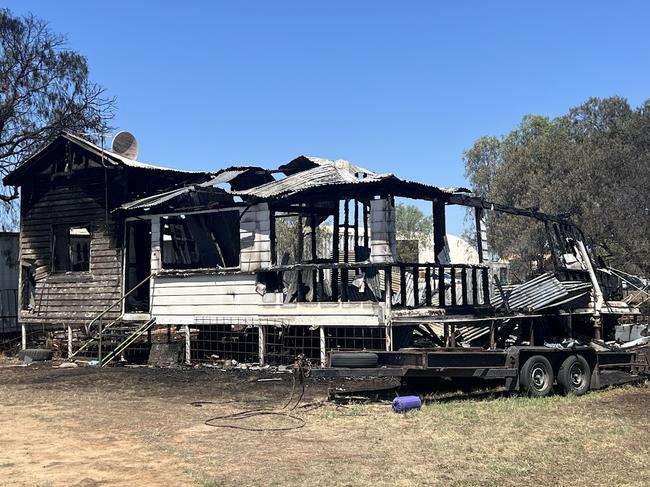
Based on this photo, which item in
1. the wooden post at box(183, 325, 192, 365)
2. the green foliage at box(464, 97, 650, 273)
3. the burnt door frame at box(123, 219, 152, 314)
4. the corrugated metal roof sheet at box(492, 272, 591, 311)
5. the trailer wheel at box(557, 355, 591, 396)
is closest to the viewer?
the trailer wheel at box(557, 355, 591, 396)

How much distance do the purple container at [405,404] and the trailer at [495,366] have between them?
520mm

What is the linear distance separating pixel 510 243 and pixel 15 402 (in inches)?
1541

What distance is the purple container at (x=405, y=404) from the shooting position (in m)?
10.3

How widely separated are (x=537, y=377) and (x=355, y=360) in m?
3.14

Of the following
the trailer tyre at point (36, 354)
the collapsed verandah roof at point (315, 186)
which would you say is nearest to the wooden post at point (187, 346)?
the collapsed verandah roof at point (315, 186)

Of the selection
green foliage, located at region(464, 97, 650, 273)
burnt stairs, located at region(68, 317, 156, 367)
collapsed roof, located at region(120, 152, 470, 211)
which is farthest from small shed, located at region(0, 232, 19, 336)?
green foliage, located at region(464, 97, 650, 273)

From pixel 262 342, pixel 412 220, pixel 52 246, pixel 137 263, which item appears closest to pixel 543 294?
pixel 262 342

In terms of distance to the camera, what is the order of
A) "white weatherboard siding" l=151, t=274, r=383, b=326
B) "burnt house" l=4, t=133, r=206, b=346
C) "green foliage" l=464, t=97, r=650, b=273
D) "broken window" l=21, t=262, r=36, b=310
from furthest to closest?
1. "green foliage" l=464, t=97, r=650, b=273
2. "broken window" l=21, t=262, r=36, b=310
3. "burnt house" l=4, t=133, r=206, b=346
4. "white weatherboard siding" l=151, t=274, r=383, b=326

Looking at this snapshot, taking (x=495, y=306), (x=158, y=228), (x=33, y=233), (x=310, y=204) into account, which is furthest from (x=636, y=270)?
(x=33, y=233)

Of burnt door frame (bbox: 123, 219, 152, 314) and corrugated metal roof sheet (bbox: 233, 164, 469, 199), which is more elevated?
corrugated metal roof sheet (bbox: 233, 164, 469, 199)

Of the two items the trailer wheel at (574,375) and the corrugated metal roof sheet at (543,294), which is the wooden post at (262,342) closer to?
the corrugated metal roof sheet at (543,294)

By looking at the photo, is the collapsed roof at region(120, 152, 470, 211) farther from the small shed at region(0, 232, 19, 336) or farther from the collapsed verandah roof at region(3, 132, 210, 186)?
the small shed at region(0, 232, 19, 336)

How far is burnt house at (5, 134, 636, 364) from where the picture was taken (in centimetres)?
1593

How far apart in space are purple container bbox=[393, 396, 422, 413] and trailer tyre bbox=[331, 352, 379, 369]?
0.80 meters
